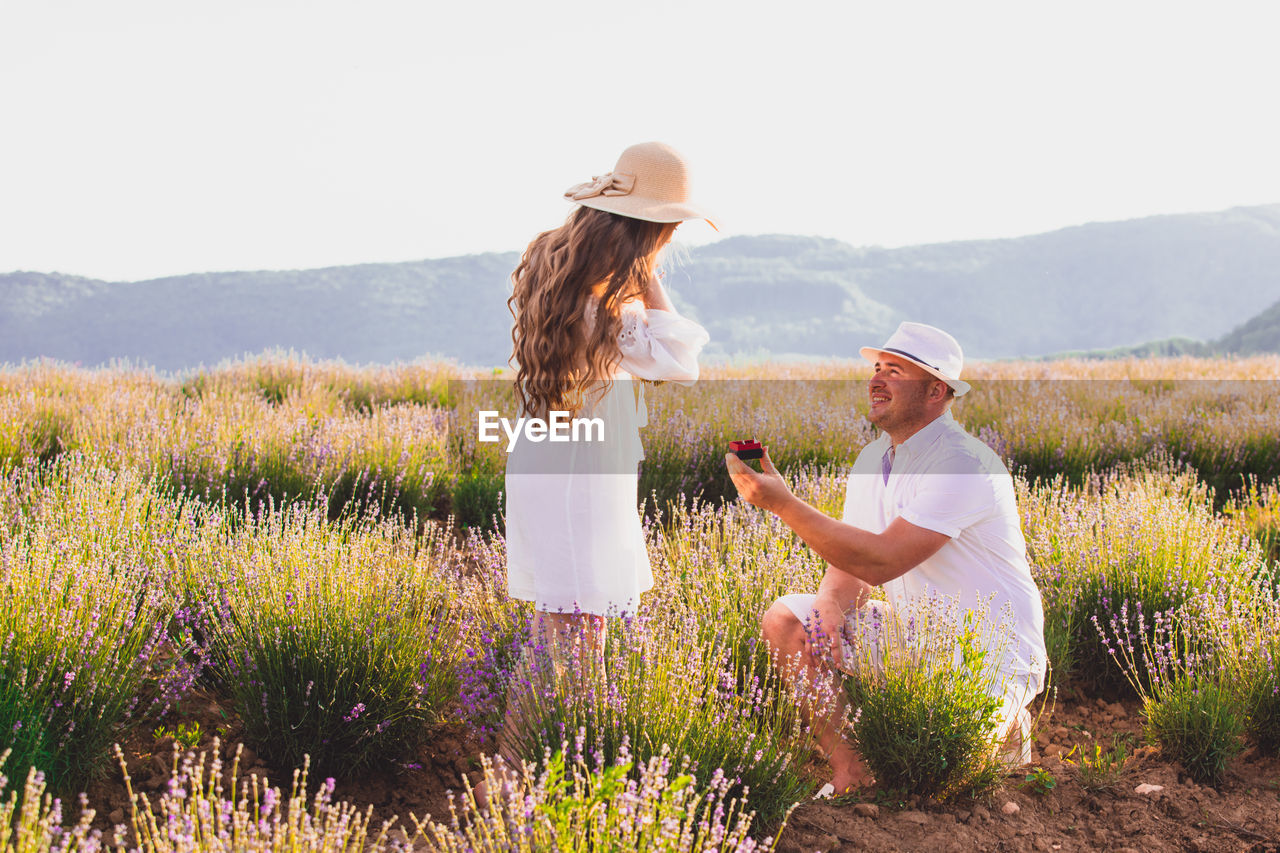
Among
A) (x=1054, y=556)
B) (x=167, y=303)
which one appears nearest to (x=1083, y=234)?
(x=167, y=303)

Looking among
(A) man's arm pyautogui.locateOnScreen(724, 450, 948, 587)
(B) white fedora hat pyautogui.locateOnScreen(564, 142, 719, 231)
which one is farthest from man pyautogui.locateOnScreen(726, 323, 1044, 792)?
(B) white fedora hat pyautogui.locateOnScreen(564, 142, 719, 231)

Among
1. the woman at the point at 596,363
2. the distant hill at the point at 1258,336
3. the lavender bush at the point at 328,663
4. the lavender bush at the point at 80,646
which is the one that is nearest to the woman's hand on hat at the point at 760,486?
the woman at the point at 596,363

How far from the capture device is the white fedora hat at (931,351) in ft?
8.91

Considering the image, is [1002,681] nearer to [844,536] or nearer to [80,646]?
[844,536]

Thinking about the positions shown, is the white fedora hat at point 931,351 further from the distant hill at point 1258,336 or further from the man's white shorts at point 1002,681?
the distant hill at point 1258,336

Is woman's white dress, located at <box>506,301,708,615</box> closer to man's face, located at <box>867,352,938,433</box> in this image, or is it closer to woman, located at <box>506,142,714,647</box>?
woman, located at <box>506,142,714,647</box>

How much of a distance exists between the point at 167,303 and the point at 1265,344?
309ft

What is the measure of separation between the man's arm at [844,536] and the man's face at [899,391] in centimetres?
37

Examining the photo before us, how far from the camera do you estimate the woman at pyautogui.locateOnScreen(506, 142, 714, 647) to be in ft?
8.09

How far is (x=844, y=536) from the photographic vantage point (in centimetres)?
265

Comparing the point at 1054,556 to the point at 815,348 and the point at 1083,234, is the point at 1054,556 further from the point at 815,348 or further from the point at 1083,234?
the point at 1083,234

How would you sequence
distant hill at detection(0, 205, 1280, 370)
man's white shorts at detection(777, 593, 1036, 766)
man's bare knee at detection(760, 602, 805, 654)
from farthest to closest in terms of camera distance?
distant hill at detection(0, 205, 1280, 370) → man's bare knee at detection(760, 602, 805, 654) → man's white shorts at detection(777, 593, 1036, 766)

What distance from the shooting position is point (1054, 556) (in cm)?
451

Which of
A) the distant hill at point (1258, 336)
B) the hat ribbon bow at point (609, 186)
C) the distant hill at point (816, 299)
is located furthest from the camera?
the distant hill at point (816, 299)
